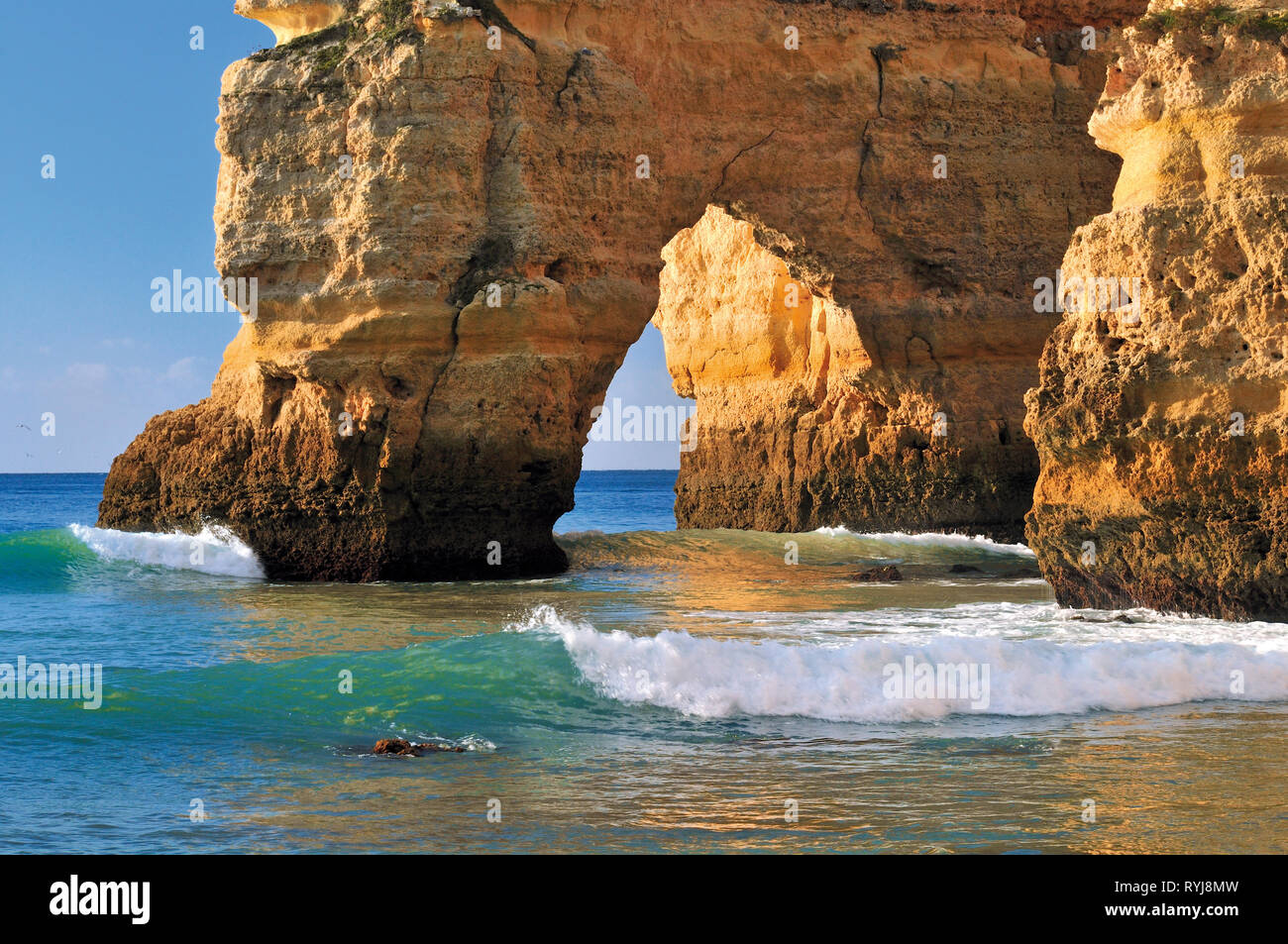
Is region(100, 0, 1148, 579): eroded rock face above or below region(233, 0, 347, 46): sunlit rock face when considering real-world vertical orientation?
below

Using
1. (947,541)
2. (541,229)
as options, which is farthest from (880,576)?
(541,229)

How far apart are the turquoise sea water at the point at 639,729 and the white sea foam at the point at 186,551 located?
8.94 ft

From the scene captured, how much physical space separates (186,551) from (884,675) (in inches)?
468

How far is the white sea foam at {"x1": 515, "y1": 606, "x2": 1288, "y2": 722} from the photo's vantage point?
363 inches

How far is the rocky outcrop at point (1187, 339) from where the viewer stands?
1167cm

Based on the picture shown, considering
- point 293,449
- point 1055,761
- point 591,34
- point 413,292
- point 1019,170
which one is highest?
point 591,34

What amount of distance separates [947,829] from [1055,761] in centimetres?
158

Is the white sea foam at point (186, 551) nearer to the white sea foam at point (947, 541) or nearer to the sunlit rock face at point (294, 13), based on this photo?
the sunlit rock face at point (294, 13)

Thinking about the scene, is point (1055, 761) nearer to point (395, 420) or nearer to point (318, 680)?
point (318, 680)

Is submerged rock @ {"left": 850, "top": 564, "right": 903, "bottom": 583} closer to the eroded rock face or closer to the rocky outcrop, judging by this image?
the eroded rock face

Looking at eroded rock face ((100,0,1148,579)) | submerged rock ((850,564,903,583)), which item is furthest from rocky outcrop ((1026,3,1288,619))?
eroded rock face ((100,0,1148,579))

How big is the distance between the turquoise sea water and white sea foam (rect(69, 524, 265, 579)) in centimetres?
273

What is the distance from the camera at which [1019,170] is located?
21578 millimetres
